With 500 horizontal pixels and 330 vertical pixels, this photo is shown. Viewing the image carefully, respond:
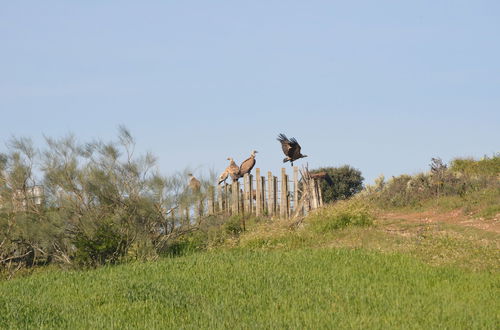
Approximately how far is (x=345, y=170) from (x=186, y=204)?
1931 cm

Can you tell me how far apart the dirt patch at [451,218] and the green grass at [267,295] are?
642 cm

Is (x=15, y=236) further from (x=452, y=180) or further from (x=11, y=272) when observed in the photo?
(x=452, y=180)

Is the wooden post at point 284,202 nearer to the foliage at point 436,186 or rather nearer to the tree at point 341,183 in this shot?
the foliage at point 436,186

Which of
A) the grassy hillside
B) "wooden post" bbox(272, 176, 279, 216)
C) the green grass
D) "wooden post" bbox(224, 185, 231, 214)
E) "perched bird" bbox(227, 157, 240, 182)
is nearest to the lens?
the green grass

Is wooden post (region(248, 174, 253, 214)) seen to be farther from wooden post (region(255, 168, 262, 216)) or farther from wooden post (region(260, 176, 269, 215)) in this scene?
wooden post (region(260, 176, 269, 215))

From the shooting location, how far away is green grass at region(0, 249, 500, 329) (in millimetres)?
10273

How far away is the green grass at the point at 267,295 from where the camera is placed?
10273mm

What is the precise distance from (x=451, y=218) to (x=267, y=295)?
12.6m

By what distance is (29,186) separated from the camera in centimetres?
2031

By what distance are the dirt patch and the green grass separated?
6.42 metres

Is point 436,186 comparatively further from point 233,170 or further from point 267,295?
point 267,295

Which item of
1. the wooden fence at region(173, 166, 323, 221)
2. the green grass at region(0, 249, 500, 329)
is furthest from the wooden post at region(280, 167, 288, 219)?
the green grass at region(0, 249, 500, 329)

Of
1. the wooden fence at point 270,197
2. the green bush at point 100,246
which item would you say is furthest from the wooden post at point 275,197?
the green bush at point 100,246

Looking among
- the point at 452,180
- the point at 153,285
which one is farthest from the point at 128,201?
the point at 452,180
